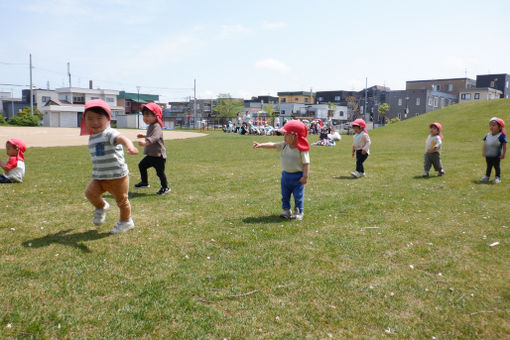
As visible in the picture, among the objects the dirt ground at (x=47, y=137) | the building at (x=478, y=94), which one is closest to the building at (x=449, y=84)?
the building at (x=478, y=94)

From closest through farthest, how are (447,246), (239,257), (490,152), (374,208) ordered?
(239,257) < (447,246) < (374,208) < (490,152)

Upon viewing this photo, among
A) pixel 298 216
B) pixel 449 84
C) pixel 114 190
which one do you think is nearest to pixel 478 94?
pixel 449 84

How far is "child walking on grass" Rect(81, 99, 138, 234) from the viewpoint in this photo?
224 inches

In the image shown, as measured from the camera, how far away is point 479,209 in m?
8.05

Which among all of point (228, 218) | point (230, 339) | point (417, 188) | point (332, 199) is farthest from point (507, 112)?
point (230, 339)

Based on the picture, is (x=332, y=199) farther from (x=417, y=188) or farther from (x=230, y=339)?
(x=230, y=339)

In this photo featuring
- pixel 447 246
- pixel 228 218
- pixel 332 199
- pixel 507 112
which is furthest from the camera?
pixel 507 112

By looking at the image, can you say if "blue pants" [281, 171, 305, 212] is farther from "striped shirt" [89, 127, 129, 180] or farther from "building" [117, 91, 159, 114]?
"building" [117, 91, 159, 114]

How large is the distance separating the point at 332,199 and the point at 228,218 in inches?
118

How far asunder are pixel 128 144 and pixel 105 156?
0.67 m

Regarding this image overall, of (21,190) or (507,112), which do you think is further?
(507,112)

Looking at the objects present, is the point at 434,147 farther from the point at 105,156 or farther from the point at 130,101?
the point at 130,101

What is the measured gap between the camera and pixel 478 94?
93.9 meters

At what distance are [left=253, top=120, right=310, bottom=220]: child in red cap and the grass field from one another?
0.40m
